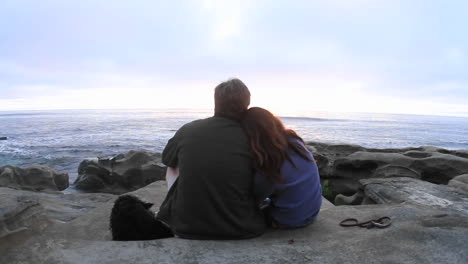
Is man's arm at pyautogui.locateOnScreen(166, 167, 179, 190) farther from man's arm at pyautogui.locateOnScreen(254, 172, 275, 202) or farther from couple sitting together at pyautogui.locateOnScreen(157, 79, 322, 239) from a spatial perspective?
man's arm at pyautogui.locateOnScreen(254, 172, 275, 202)

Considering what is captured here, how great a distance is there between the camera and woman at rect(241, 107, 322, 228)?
108 inches

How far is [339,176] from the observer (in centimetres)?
881

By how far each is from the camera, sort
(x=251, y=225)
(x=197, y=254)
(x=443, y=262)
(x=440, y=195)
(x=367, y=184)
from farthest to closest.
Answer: (x=367, y=184), (x=440, y=195), (x=251, y=225), (x=197, y=254), (x=443, y=262)

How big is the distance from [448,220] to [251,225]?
5.76 ft

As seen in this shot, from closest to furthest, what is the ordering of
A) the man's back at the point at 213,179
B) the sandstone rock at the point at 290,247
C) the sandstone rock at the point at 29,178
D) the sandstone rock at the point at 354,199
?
1. the sandstone rock at the point at 290,247
2. the man's back at the point at 213,179
3. the sandstone rock at the point at 354,199
4. the sandstone rock at the point at 29,178

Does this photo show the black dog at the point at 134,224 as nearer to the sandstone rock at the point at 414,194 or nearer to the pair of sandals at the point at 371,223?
the pair of sandals at the point at 371,223

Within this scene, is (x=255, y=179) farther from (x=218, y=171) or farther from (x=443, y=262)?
(x=443, y=262)

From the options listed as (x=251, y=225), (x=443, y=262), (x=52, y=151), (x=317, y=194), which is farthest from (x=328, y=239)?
(x=52, y=151)

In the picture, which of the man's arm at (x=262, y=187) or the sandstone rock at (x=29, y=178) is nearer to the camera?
the man's arm at (x=262, y=187)

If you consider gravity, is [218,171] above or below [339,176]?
above

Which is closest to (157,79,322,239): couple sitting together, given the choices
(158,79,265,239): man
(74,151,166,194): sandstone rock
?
(158,79,265,239): man

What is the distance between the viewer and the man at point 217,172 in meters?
2.73

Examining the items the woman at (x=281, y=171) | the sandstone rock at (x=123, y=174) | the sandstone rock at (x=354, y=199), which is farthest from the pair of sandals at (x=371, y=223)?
the sandstone rock at (x=123, y=174)

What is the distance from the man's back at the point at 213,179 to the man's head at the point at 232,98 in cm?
8
